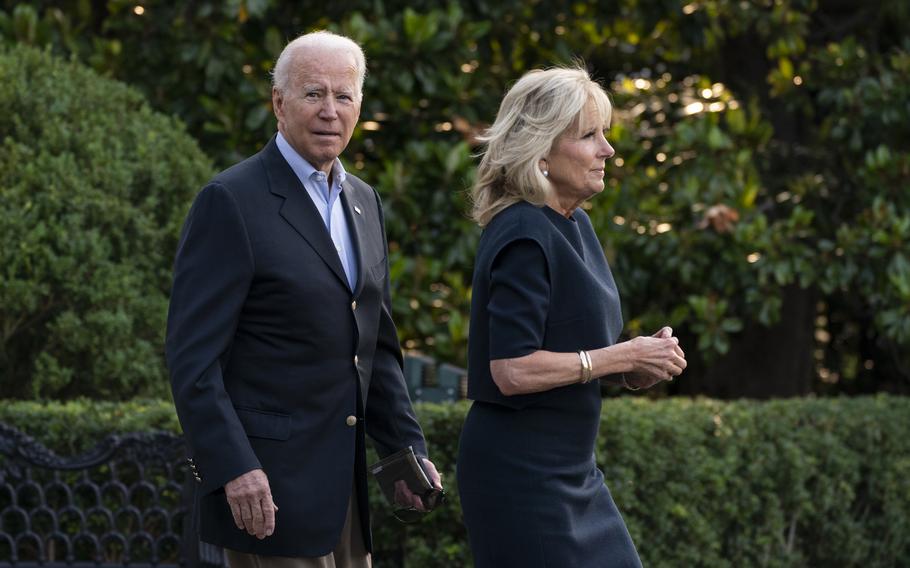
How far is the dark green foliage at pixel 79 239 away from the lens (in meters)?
6.56

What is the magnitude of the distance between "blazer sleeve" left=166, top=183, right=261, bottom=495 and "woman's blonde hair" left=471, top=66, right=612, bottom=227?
0.64m

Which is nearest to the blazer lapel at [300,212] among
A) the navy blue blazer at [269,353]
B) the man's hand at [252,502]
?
the navy blue blazer at [269,353]

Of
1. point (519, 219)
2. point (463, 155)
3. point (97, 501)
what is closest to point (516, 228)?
point (519, 219)

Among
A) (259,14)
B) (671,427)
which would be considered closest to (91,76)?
(259,14)

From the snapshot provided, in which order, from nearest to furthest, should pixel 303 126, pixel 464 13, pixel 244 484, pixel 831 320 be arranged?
1. pixel 244 484
2. pixel 303 126
3. pixel 464 13
4. pixel 831 320

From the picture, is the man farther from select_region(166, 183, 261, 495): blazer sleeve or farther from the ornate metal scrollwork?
the ornate metal scrollwork

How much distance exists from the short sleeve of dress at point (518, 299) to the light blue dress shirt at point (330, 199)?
0.38 meters

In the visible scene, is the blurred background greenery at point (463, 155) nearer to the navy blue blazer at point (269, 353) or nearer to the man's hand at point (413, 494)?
the man's hand at point (413, 494)

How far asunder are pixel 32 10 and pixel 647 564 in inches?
190

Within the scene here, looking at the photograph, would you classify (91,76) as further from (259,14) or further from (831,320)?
(831,320)

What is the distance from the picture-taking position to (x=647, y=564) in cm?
632

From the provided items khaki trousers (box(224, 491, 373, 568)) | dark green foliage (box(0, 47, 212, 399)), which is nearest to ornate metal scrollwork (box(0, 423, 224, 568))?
dark green foliage (box(0, 47, 212, 399))

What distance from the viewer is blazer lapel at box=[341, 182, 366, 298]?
3584 millimetres

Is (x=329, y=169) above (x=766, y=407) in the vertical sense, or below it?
above
